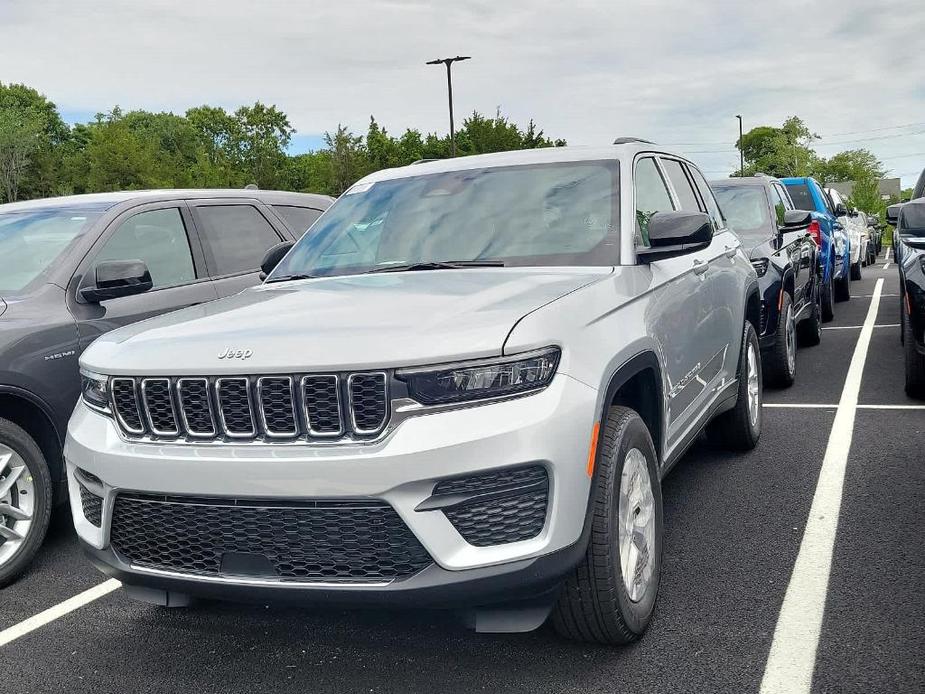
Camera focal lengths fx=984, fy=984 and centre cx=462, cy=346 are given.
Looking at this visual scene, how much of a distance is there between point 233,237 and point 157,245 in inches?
25.6

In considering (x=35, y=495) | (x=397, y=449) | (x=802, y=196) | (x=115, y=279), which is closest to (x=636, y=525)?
(x=397, y=449)

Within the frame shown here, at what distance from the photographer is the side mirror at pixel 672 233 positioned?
4012 millimetres

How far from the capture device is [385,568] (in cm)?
288

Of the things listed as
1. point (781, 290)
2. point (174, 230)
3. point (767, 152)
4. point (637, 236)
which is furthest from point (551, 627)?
point (767, 152)

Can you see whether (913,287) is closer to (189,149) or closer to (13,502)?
(13,502)

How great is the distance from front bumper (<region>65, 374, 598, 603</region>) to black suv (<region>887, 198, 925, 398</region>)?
450 cm

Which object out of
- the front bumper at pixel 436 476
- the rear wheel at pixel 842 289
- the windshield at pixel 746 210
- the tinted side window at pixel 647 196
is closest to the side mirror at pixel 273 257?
the tinted side window at pixel 647 196

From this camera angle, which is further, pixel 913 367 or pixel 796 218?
pixel 796 218

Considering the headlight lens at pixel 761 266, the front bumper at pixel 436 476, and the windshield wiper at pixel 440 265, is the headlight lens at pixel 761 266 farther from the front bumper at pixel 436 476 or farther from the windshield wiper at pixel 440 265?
the front bumper at pixel 436 476

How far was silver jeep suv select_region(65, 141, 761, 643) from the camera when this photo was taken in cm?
285

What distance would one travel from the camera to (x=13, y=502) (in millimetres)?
4629

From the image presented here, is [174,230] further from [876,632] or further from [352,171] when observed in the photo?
[352,171]

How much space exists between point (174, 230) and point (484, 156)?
230 cm

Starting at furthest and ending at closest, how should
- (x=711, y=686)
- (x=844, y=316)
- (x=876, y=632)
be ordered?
(x=844, y=316) → (x=876, y=632) → (x=711, y=686)
